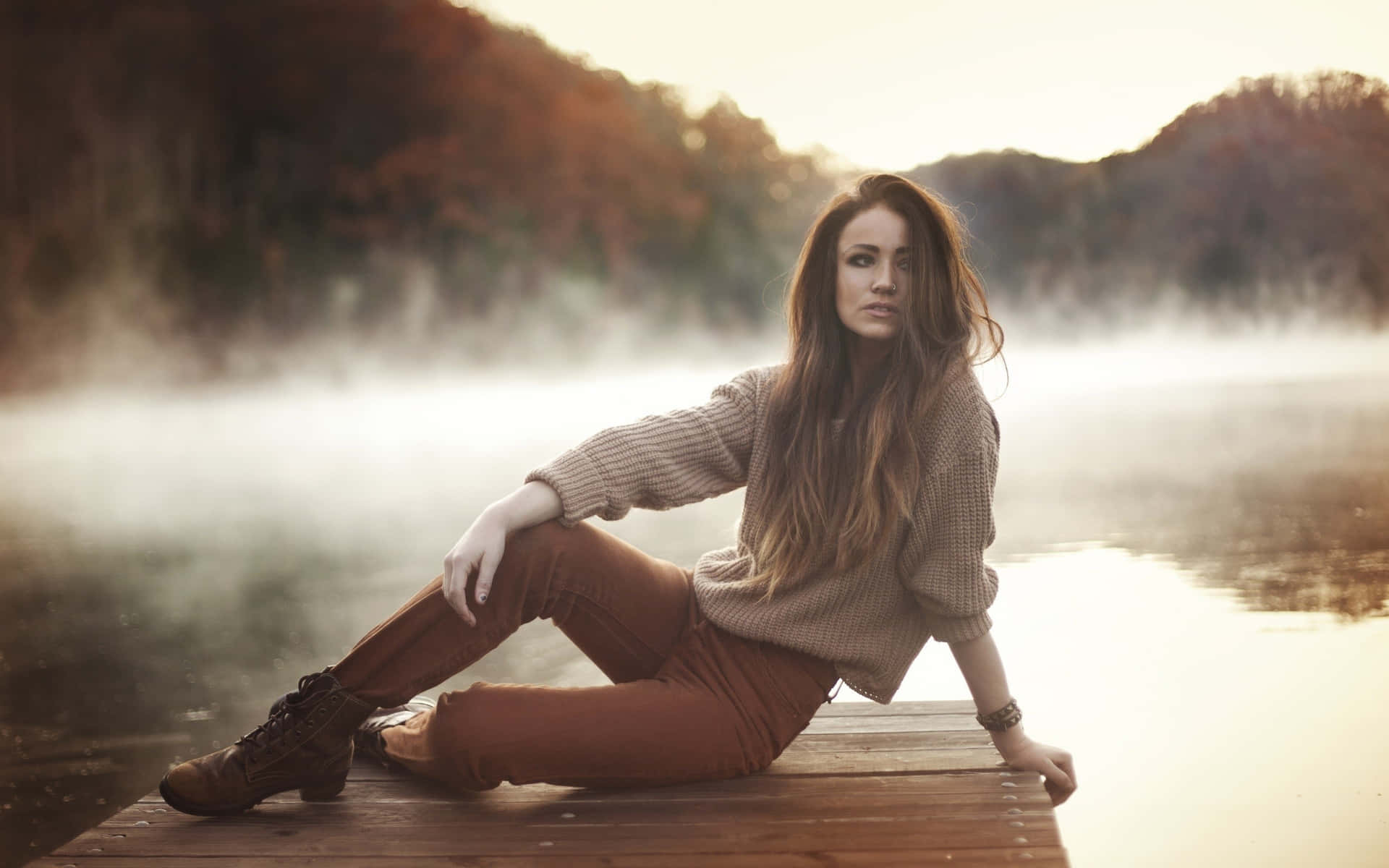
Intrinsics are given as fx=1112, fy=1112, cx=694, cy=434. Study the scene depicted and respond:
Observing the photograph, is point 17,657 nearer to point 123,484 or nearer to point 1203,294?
point 123,484

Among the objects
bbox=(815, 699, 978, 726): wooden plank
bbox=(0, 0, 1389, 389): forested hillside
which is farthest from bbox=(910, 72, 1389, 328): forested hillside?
bbox=(815, 699, 978, 726): wooden plank

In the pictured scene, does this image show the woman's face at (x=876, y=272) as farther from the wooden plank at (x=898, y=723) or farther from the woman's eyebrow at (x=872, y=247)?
the wooden plank at (x=898, y=723)

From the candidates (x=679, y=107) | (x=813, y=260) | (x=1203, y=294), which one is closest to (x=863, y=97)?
(x=679, y=107)

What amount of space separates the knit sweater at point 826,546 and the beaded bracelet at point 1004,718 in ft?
0.40

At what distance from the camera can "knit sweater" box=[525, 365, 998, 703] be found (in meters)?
1.41

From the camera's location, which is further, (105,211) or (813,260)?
(105,211)

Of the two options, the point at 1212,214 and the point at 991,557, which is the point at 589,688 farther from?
the point at 1212,214

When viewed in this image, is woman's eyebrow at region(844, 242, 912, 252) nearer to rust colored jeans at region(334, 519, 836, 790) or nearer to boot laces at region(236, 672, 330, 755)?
rust colored jeans at region(334, 519, 836, 790)

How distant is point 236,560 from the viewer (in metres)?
7.80

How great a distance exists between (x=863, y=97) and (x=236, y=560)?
28.0ft

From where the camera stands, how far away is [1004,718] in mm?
1466

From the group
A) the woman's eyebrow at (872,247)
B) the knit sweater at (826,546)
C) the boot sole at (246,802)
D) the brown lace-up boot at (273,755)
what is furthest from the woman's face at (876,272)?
the boot sole at (246,802)

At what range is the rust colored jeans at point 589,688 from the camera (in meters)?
1.38

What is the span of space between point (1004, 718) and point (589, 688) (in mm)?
547
